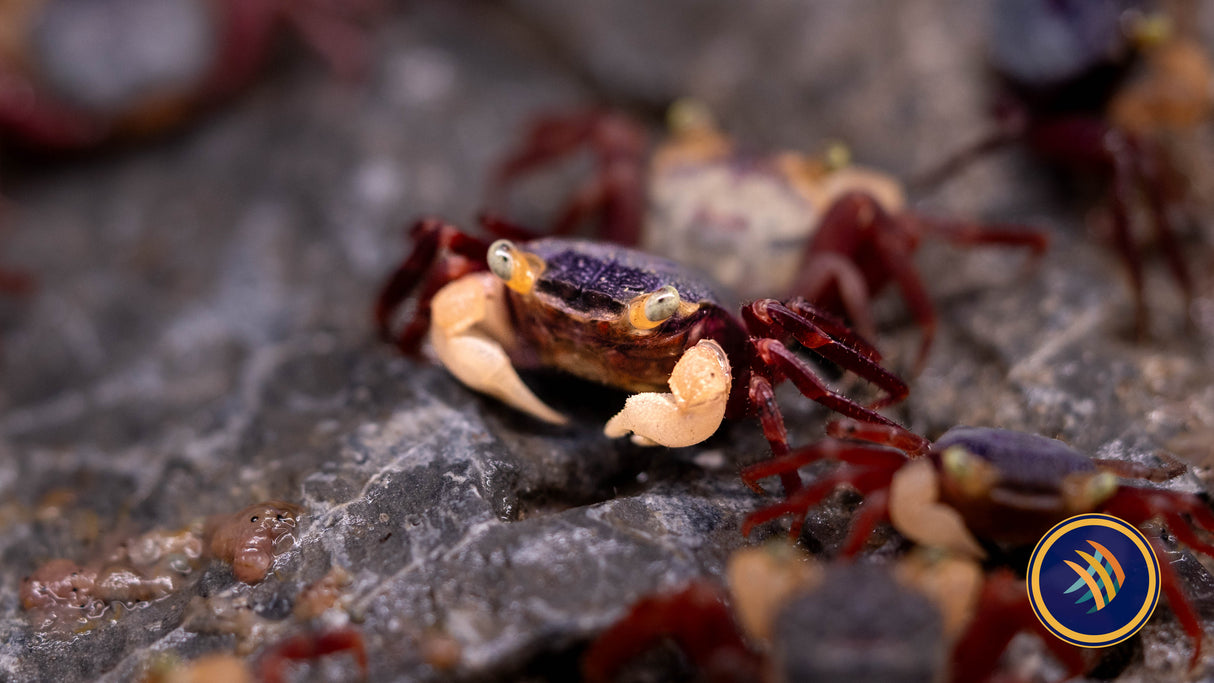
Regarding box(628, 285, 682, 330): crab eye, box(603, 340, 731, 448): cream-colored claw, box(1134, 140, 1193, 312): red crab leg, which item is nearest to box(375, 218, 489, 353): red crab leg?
box(628, 285, 682, 330): crab eye

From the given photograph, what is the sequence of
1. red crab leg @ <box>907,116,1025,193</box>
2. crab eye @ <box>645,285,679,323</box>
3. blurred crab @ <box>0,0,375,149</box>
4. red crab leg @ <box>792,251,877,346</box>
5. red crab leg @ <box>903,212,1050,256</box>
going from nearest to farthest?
1. crab eye @ <box>645,285,679,323</box>
2. red crab leg @ <box>792,251,877,346</box>
3. red crab leg @ <box>903,212,1050,256</box>
4. red crab leg @ <box>907,116,1025,193</box>
5. blurred crab @ <box>0,0,375,149</box>

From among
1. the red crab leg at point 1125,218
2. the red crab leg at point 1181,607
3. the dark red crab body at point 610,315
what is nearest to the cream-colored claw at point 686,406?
the dark red crab body at point 610,315

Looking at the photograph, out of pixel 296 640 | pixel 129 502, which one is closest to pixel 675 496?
pixel 296 640

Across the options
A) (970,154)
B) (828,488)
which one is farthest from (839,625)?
(970,154)

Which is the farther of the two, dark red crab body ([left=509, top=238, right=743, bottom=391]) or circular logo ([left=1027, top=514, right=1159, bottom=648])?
dark red crab body ([left=509, top=238, right=743, bottom=391])

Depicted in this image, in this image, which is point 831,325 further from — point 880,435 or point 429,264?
point 429,264

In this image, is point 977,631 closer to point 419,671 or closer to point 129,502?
point 419,671

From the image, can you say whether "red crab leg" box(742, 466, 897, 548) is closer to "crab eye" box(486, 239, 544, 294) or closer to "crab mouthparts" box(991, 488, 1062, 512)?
"crab mouthparts" box(991, 488, 1062, 512)
